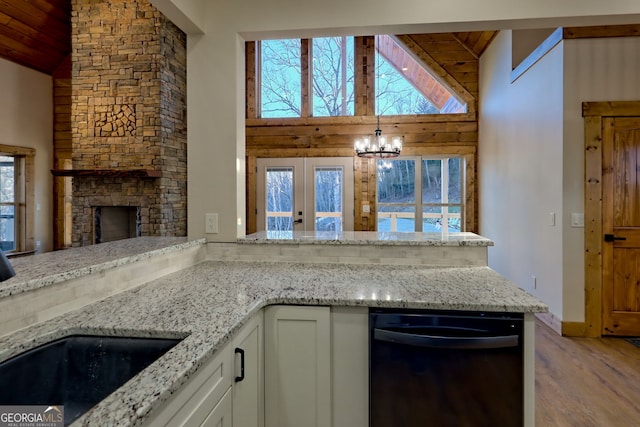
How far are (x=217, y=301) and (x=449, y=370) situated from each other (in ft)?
3.09

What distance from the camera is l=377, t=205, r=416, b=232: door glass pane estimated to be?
6.10m

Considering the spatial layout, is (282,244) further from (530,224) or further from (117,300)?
(530,224)

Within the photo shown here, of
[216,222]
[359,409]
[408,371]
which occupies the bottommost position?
[359,409]

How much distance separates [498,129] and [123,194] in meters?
5.31

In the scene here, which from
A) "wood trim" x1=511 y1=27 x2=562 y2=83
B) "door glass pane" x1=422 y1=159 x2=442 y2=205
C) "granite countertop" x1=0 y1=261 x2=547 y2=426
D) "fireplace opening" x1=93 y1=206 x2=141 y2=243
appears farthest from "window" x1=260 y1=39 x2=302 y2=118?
"granite countertop" x1=0 y1=261 x2=547 y2=426

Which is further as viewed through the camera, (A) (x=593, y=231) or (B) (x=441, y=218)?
(B) (x=441, y=218)

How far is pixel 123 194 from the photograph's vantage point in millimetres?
4645

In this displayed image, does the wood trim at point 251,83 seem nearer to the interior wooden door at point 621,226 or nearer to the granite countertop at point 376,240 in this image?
the granite countertop at point 376,240

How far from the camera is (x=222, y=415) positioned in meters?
1.04

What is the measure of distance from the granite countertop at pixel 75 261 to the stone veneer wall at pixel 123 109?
286cm

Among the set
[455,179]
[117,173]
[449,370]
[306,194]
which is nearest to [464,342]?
[449,370]

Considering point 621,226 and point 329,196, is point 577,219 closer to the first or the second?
point 621,226

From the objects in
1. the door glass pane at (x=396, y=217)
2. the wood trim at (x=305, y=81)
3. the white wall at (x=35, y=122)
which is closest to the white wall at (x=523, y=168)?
the door glass pane at (x=396, y=217)

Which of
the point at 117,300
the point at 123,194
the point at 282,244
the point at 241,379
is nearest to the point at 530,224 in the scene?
the point at 282,244
